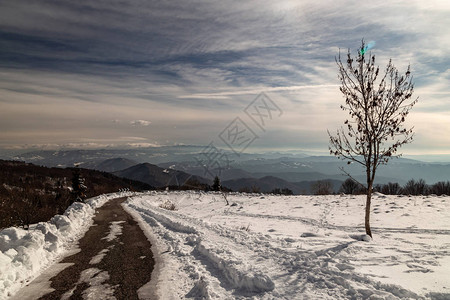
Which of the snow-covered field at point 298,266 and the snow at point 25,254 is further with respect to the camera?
the snow at point 25,254

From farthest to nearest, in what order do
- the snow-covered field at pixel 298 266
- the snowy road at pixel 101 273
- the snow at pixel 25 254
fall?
the snow at pixel 25 254 < the snowy road at pixel 101 273 < the snow-covered field at pixel 298 266

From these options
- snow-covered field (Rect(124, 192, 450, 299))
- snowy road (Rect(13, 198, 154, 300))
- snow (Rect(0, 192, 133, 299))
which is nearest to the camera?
snow-covered field (Rect(124, 192, 450, 299))

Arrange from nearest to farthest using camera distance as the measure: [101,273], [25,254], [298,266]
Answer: [298,266] → [101,273] → [25,254]

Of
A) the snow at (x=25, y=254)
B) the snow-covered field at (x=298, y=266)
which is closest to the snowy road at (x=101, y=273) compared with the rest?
the snow at (x=25, y=254)

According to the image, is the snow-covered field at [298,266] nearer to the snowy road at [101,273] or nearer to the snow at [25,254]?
the snowy road at [101,273]

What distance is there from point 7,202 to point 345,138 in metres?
16.6

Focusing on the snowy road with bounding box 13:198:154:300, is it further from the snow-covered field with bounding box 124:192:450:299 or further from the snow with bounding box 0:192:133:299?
the snow-covered field with bounding box 124:192:450:299

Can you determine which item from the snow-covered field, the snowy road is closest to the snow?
the snowy road

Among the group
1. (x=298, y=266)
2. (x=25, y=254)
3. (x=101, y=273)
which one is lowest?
(x=101, y=273)

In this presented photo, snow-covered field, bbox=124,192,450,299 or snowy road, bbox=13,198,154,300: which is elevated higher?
snow-covered field, bbox=124,192,450,299

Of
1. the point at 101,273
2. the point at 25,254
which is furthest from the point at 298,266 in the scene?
the point at 25,254

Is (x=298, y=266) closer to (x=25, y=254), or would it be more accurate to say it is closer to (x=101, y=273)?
(x=101, y=273)

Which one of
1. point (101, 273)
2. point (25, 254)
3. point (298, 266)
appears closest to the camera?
point (298, 266)

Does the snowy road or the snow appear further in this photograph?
the snow
